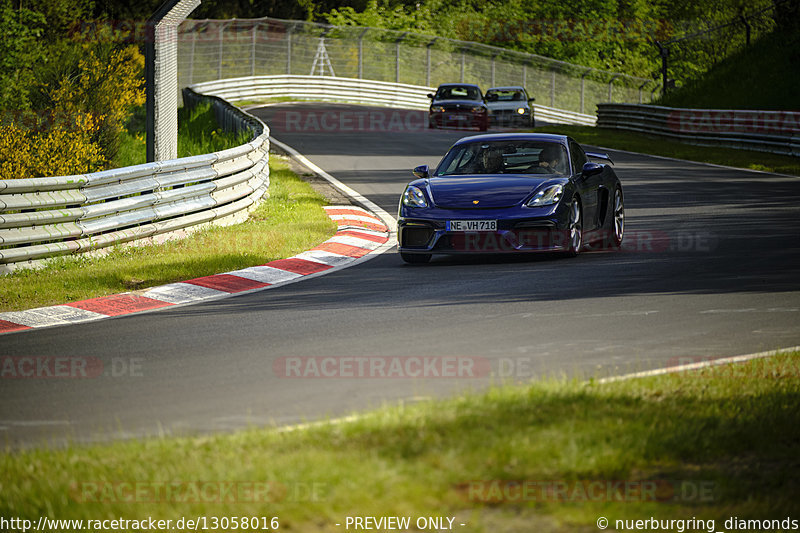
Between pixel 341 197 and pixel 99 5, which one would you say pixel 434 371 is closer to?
pixel 341 197

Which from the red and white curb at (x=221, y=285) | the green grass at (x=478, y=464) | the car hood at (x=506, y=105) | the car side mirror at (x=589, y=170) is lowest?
the red and white curb at (x=221, y=285)

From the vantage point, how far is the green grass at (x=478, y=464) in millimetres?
4055

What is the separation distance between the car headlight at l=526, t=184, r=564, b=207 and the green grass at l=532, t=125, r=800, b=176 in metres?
11.9

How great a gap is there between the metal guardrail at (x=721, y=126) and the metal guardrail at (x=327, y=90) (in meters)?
14.3

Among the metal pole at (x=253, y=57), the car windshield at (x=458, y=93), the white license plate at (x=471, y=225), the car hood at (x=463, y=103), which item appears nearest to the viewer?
the white license plate at (x=471, y=225)

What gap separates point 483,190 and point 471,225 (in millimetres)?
523

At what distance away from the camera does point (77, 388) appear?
21.4 feet

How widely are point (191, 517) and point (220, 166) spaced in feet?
35.7

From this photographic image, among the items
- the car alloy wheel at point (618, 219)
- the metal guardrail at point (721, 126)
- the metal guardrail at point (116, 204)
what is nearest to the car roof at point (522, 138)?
the car alloy wheel at point (618, 219)

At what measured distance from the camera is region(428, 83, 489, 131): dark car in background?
117 feet

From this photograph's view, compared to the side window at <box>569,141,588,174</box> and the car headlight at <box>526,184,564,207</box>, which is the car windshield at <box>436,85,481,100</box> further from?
the car headlight at <box>526,184,564,207</box>

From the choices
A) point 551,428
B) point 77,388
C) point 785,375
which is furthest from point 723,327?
point 77,388

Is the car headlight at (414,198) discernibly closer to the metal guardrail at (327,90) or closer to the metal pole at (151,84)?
the metal pole at (151,84)

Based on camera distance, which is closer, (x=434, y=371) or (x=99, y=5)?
(x=434, y=371)
